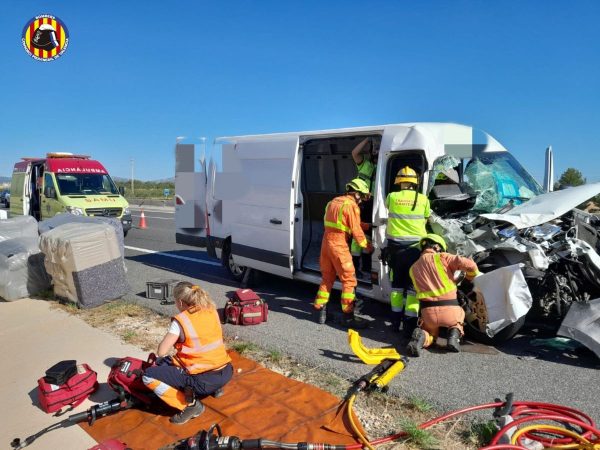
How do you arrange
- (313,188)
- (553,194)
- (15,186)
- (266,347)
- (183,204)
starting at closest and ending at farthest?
(266,347) < (553,194) < (313,188) < (183,204) < (15,186)

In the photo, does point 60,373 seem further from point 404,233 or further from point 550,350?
point 550,350

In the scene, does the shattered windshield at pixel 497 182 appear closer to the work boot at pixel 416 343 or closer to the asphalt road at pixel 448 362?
the asphalt road at pixel 448 362

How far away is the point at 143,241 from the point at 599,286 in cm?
1186

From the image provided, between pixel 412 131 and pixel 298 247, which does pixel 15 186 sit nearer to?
pixel 298 247

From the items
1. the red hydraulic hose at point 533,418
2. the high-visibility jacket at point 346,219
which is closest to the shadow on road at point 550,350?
the red hydraulic hose at point 533,418

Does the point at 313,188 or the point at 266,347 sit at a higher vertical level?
the point at 313,188

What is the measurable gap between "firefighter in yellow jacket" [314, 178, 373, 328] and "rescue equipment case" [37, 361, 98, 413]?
8.83ft

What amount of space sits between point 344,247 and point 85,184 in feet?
36.4

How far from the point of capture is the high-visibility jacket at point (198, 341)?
369 centimetres

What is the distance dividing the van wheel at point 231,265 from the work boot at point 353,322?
275 centimetres

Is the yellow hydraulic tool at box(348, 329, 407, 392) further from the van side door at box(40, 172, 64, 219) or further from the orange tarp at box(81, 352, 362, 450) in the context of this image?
the van side door at box(40, 172, 64, 219)

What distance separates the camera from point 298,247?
6.84 meters

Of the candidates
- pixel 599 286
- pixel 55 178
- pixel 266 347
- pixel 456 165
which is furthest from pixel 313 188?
pixel 55 178

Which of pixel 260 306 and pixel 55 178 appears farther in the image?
pixel 55 178
